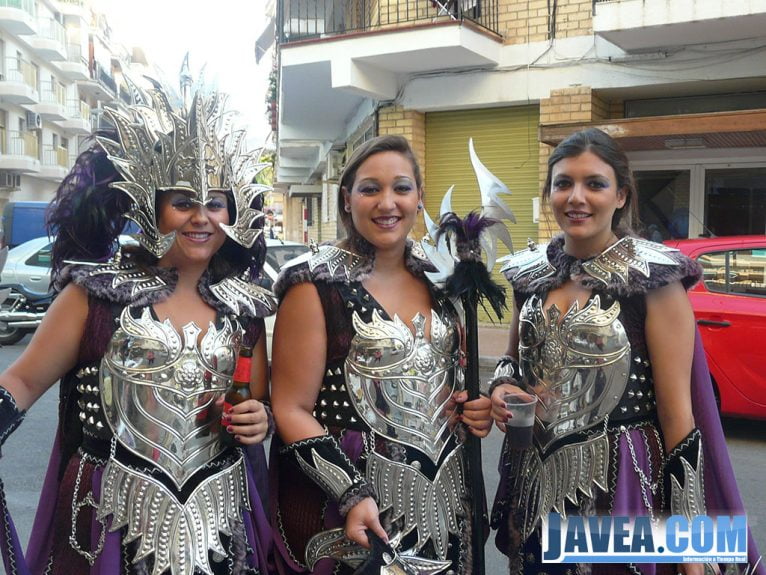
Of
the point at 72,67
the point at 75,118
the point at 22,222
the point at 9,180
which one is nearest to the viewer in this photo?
the point at 22,222

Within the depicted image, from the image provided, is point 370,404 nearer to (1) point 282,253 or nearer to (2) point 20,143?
(1) point 282,253

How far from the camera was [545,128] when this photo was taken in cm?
811

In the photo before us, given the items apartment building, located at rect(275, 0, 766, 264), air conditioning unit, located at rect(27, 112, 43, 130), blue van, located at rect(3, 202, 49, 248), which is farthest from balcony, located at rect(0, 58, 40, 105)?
apartment building, located at rect(275, 0, 766, 264)

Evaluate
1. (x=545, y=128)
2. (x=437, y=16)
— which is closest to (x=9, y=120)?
(x=437, y=16)

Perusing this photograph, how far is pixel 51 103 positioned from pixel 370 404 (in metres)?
40.2

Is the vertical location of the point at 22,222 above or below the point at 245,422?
above

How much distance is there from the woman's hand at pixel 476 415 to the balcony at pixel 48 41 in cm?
3971

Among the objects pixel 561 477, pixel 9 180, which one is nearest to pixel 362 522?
pixel 561 477

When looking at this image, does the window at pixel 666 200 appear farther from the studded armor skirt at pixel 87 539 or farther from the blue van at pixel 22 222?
the blue van at pixel 22 222

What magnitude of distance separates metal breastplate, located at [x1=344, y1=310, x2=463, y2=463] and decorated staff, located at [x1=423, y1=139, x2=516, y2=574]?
18 centimetres

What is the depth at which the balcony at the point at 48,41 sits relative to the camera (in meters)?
36.2

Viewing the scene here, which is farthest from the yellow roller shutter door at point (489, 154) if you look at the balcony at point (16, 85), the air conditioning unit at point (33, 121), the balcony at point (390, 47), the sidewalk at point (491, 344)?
the air conditioning unit at point (33, 121)

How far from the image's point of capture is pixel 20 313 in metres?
9.96

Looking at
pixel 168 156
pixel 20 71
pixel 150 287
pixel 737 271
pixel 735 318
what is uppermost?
pixel 20 71
